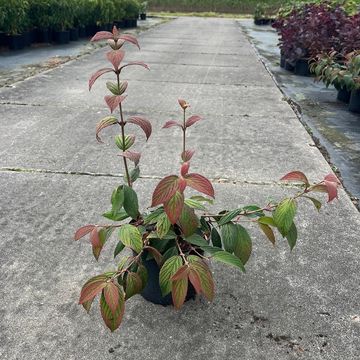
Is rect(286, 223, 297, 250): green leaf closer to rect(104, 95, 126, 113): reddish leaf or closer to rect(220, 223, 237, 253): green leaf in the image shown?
rect(220, 223, 237, 253): green leaf

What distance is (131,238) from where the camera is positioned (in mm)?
1453

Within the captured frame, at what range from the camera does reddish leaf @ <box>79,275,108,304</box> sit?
1.27 meters

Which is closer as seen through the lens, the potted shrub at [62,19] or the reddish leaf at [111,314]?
the reddish leaf at [111,314]

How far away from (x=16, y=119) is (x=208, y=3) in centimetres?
3241

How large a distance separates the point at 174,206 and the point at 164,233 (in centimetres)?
22

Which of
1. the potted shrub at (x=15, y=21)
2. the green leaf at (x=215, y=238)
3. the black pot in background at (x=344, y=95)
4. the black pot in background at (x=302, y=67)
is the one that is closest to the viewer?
the green leaf at (x=215, y=238)

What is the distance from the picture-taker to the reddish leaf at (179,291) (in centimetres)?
131

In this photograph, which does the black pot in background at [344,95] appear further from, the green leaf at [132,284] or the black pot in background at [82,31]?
the black pot in background at [82,31]

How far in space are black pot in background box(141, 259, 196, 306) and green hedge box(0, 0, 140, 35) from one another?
8384mm

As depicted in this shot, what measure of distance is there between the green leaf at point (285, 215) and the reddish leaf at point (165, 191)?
1.35 feet

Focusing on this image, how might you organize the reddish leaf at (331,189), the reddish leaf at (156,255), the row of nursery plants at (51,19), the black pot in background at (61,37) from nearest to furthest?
the reddish leaf at (331,189) < the reddish leaf at (156,255) < the row of nursery plants at (51,19) < the black pot in background at (61,37)

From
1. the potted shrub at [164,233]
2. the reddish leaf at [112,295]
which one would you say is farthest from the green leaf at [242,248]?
the reddish leaf at [112,295]

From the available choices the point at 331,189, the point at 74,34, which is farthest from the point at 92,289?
the point at 74,34

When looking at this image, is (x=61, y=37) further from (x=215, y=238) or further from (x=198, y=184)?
(x=198, y=184)
